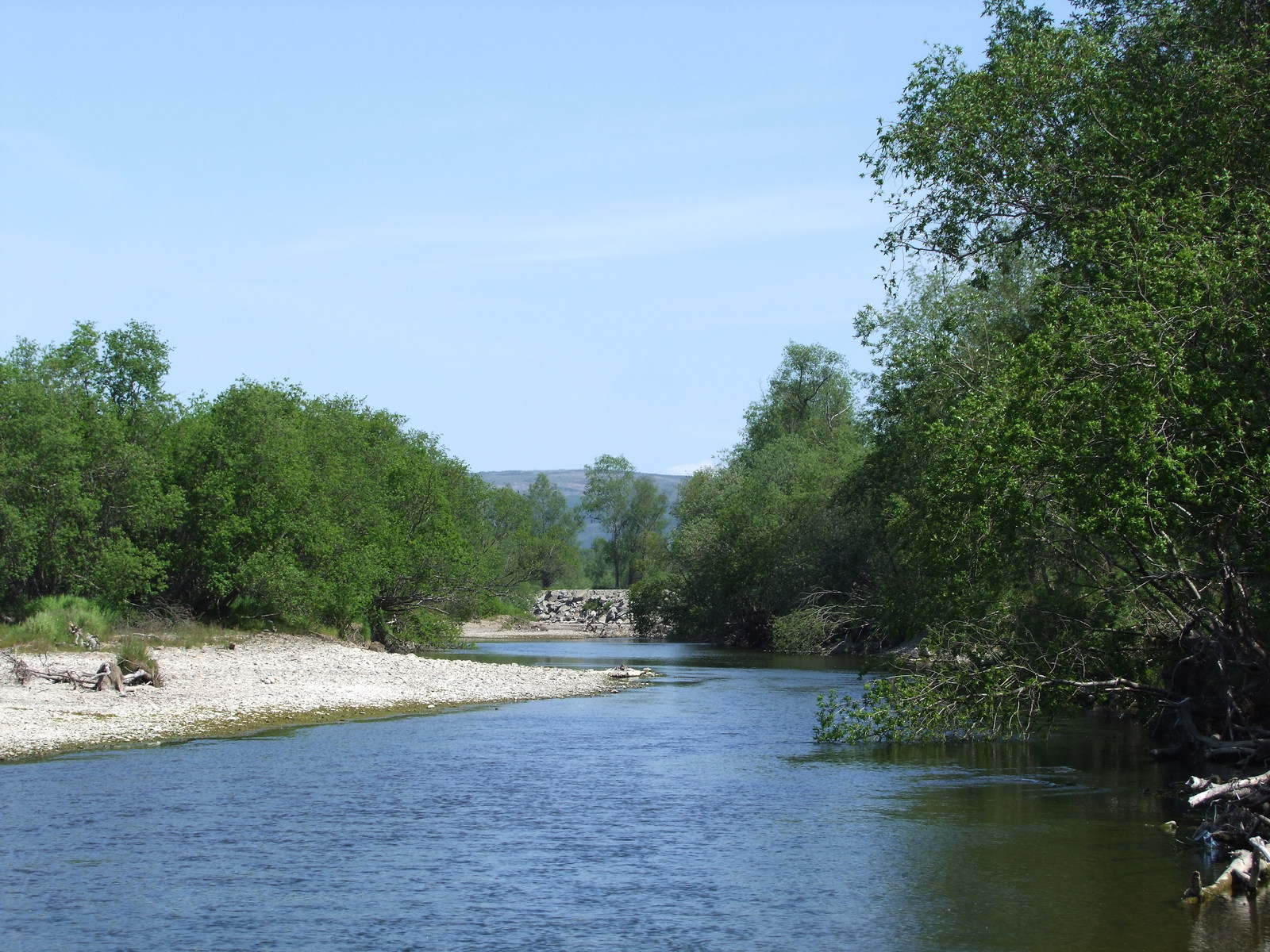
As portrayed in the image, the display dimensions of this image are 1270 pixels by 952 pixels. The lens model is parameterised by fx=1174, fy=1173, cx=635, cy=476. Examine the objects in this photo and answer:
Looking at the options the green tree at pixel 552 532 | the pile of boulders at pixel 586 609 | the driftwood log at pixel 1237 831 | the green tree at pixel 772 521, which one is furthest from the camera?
the green tree at pixel 552 532

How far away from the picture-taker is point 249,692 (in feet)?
104

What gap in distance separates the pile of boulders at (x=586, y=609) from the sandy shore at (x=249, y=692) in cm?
5568

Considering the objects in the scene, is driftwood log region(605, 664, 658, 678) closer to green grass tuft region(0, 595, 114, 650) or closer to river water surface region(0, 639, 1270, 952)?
green grass tuft region(0, 595, 114, 650)

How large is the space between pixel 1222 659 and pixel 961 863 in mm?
6321

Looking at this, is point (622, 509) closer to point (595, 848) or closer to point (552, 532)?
point (552, 532)

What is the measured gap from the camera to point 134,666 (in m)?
29.8

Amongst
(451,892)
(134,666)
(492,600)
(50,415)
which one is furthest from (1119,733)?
(492,600)

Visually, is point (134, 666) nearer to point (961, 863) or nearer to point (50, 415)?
point (50, 415)

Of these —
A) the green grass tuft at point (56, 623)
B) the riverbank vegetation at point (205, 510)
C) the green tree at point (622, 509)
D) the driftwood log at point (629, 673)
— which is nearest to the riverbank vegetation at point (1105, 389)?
the driftwood log at point (629, 673)

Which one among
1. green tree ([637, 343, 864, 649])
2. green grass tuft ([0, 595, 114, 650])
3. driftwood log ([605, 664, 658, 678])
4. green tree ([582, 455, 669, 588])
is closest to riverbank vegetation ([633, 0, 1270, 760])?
driftwood log ([605, 664, 658, 678])

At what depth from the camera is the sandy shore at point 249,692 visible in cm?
2455

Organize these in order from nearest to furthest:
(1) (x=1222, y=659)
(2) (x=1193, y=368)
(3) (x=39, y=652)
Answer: (2) (x=1193, y=368) → (1) (x=1222, y=659) → (3) (x=39, y=652)

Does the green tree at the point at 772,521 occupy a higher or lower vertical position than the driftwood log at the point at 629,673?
higher

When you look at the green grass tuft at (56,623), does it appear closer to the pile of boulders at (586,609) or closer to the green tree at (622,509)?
the pile of boulders at (586,609)
